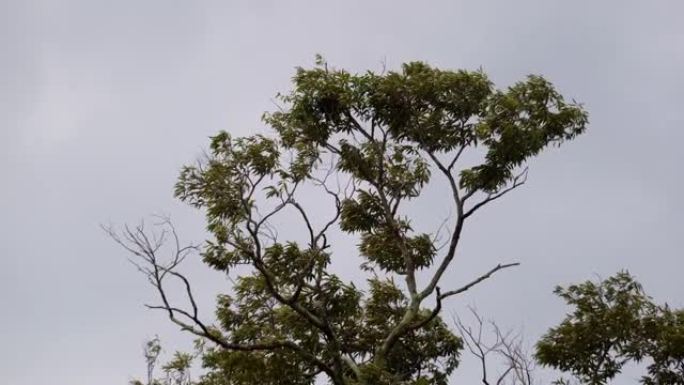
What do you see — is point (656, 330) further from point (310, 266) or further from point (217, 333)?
point (217, 333)

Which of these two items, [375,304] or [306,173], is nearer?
[306,173]

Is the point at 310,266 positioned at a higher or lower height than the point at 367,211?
lower

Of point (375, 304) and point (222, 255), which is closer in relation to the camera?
point (222, 255)

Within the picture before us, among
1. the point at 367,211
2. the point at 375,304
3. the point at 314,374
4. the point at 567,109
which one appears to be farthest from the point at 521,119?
the point at 314,374

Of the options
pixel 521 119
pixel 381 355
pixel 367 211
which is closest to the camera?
pixel 381 355

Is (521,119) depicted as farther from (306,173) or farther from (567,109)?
(306,173)

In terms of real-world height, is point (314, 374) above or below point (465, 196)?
below

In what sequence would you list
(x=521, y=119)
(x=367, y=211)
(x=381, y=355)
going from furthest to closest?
1. (x=367, y=211)
2. (x=521, y=119)
3. (x=381, y=355)

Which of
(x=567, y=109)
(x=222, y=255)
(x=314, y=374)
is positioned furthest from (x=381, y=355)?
(x=567, y=109)

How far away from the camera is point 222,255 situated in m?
15.8

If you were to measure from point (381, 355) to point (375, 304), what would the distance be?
2527 millimetres

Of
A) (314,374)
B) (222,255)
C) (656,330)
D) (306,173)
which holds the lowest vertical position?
(314,374)

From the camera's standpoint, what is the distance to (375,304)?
17203 mm

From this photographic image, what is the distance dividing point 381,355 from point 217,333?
3743mm
